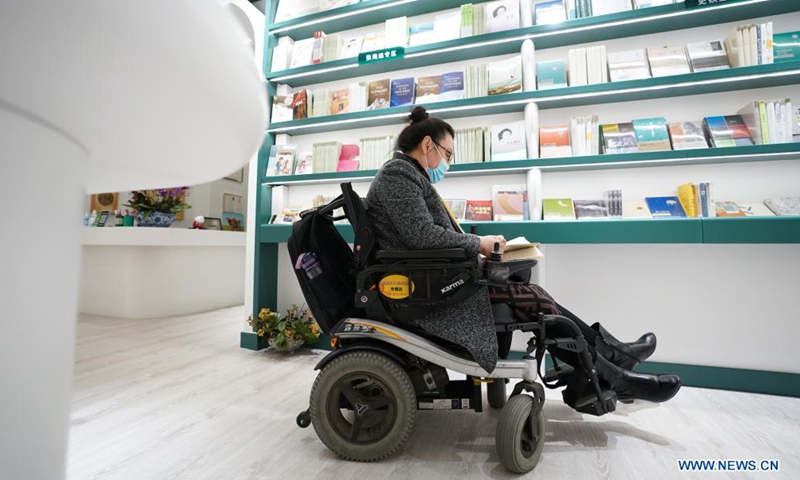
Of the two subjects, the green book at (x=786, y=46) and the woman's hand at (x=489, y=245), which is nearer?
the woman's hand at (x=489, y=245)

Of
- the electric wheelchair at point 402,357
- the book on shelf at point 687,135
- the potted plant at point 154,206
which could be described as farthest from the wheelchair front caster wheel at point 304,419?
the potted plant at point 154,206

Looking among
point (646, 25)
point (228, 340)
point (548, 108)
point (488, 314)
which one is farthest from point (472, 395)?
point (646, 25)

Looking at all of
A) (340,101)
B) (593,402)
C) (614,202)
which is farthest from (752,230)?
(340,101)

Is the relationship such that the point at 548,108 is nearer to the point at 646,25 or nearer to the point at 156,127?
the point at 646,25

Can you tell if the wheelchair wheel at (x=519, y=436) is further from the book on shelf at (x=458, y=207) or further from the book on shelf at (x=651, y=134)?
the book on shelf at (x=651, y=134)

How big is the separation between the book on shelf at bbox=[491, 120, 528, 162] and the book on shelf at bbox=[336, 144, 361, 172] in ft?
3.14

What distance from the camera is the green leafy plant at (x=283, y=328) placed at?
2.42 m

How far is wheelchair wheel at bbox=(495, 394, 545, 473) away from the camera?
43.4 inches

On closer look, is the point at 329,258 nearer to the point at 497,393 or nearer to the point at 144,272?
the point at 497,393

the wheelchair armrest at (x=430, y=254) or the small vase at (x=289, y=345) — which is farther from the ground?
the wheelchair armrest at (x=430, y=254)

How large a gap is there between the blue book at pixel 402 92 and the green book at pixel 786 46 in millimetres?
2007

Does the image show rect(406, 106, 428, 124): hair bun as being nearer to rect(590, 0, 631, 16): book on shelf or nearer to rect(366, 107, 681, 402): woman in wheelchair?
rect(366, 107, 681, 402): woman in wheelchair

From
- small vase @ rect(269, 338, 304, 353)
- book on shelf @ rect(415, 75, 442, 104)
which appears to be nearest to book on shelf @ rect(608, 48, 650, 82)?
book on shelf @ rect(415, 75, 442, 104)

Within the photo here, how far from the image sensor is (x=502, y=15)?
7.73 ft
